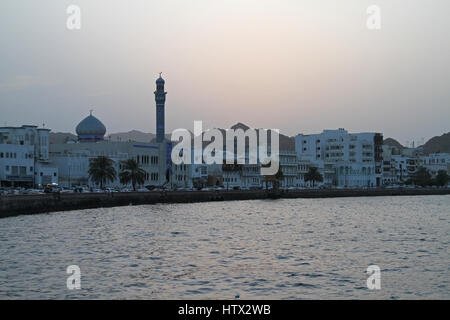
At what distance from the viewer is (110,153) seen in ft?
369

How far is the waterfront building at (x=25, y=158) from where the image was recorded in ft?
296

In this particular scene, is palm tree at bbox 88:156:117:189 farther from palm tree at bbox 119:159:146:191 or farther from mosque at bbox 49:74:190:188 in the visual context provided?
mosque at bbox 49:74:190:188

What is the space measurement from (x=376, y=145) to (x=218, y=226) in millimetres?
125941

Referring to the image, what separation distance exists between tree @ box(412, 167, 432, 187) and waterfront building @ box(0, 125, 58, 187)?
11078cm

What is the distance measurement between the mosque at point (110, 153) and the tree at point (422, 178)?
251ft

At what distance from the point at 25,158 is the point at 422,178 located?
118 m

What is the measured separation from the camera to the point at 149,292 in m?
23.8

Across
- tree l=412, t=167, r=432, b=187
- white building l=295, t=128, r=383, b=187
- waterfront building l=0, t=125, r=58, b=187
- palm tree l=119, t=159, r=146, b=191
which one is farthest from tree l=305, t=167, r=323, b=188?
waterfront building l=0, t=125, r=58, b=187

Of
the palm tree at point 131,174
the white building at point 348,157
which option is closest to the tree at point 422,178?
the white building at point 348,157

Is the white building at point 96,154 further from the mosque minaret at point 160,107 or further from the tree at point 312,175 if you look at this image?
the tree at point 312,175

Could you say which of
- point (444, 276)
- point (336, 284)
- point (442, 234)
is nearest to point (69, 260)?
point (336, 284)

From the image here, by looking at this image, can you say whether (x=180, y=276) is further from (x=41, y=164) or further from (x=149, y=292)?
(x=41, y=164)

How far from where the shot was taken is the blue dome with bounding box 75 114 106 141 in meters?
123

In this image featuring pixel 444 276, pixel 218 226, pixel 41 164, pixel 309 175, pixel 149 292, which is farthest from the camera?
pixel 309 175
